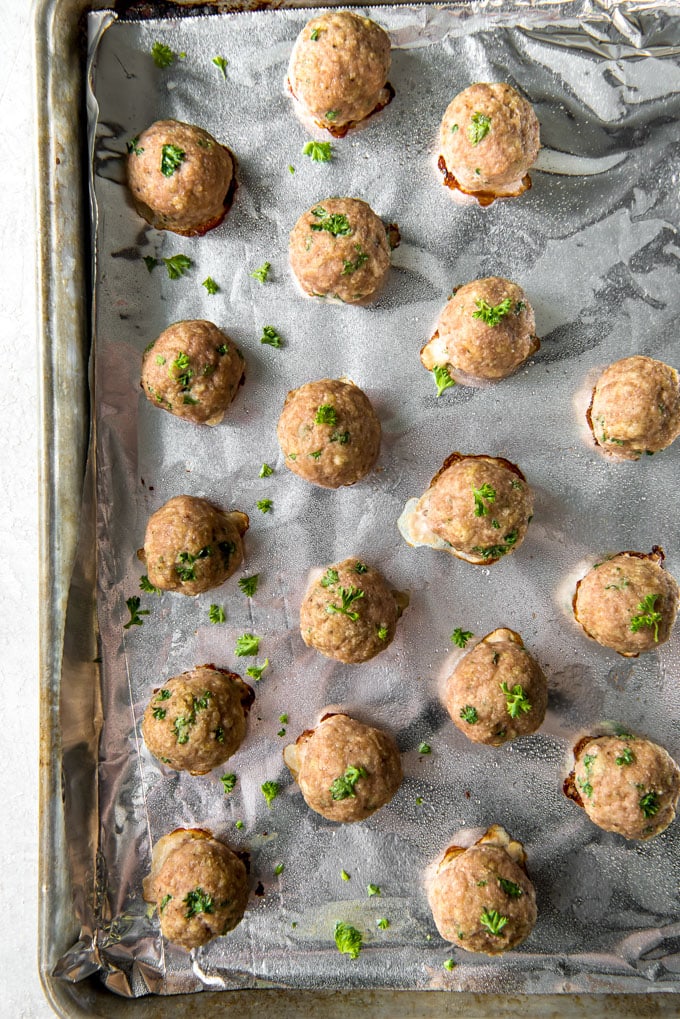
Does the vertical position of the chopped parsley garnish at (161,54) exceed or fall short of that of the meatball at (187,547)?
it exceeds it

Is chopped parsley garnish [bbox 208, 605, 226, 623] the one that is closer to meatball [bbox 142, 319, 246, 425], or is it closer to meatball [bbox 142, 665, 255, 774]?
meatball [bbox 142, 665, 255, 774]

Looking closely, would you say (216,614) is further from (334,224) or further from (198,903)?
(334,224)

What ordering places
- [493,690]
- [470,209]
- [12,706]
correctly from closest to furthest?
[493,690], [470,209], [12,706]

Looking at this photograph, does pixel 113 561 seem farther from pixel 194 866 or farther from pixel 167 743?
pixel 194 866

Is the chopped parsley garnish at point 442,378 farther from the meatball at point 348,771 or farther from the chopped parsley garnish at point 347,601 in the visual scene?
the meatball at point 348,771

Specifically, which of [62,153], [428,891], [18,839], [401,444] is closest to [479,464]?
[401,444]

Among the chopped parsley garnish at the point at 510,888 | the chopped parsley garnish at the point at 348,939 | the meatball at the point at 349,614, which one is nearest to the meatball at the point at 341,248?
the meatball at the point at 349,614
